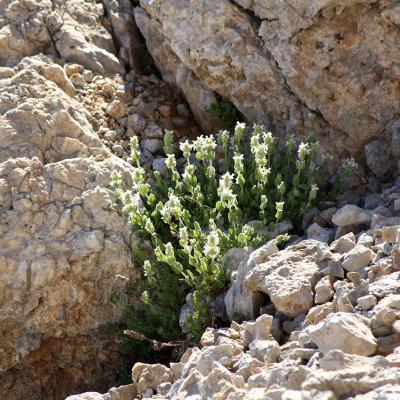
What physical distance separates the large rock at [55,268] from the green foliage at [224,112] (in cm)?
152

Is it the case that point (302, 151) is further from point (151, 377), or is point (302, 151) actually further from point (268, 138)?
point (151, 377)

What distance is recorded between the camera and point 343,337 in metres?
3.74

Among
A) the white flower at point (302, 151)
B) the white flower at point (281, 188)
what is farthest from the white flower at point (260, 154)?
the white flower at point (302, 151)

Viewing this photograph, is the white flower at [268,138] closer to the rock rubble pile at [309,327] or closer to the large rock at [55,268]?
the rock rubble pile at [309,327]

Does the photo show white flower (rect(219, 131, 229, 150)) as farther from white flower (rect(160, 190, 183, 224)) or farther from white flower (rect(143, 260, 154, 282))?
white flower (rect(143, 260, 154, 282))

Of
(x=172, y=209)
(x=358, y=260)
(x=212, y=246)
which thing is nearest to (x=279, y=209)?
(x=212, y=246)

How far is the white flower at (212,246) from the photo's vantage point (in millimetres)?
5301

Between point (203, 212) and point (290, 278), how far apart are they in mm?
1532

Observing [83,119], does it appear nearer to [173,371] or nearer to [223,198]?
[223,198]

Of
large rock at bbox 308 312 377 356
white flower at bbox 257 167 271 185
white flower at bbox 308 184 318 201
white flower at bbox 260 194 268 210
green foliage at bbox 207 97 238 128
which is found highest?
green foliage at bbox 207 97 238 128

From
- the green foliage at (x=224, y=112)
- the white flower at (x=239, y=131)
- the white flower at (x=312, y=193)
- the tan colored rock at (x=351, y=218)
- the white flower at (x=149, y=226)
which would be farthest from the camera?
the green foliage at (x=224, y=112)

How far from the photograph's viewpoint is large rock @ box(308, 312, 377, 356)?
375 centimetres

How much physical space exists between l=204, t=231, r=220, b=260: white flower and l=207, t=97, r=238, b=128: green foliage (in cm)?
250

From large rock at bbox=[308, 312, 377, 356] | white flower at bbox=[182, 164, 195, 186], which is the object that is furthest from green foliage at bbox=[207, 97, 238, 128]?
large rock at bbox=[308, 312, 377, 356]
